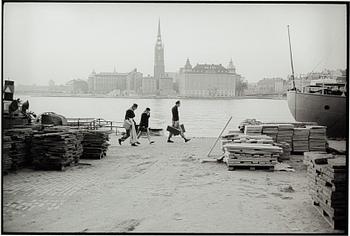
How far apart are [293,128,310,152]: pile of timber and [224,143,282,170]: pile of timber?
8.96ft

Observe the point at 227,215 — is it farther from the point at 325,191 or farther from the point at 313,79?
the point at 313,79

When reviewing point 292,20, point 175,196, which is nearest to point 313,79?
point 292,20

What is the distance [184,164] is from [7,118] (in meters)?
4.88

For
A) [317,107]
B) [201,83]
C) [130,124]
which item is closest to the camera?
[130,124]

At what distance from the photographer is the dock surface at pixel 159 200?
557 cm

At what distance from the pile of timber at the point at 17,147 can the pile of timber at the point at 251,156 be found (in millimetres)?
4633

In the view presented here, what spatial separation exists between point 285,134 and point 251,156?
2.87m

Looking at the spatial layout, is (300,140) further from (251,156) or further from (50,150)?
(50,150)

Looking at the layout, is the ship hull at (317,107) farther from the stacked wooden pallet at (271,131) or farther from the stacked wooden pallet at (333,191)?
the stacked wooden pallet at (333,191)

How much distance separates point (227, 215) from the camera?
596 centimetres

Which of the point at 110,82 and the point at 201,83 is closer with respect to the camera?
the point at 110,82

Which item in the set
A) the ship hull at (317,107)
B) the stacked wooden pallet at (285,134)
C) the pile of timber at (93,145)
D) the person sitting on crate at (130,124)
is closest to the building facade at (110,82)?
the person sitting on crate at (130,124)

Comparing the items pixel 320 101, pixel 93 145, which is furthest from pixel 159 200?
pixel 320 101

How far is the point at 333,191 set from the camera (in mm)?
5277
